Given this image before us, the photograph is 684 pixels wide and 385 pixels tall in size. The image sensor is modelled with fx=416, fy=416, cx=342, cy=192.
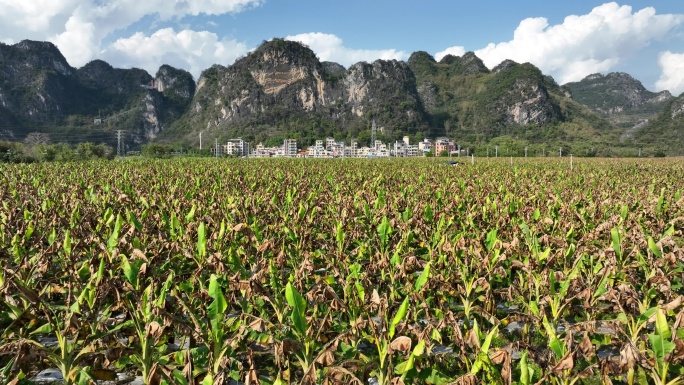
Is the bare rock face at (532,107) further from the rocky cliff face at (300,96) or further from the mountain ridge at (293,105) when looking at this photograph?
the rocky cliff face at (300,96)

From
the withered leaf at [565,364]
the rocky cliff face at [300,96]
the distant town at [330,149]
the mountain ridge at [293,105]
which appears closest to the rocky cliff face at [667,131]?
the mountain ridge at [293,105]

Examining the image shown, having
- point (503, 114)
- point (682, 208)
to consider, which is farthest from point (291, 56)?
point (682, 208)

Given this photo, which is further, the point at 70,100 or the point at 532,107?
the point at 532,107

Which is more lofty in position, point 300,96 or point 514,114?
point 300,96

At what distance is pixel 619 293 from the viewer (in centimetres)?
406

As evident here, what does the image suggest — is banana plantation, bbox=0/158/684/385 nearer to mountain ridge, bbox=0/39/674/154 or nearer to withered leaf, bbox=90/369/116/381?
withered leaf, bbox=90/369/116/381

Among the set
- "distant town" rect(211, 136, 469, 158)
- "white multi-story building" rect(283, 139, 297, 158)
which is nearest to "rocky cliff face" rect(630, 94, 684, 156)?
A: "distant town" rect(211, 136, 469, 158)

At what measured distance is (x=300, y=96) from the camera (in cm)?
16650

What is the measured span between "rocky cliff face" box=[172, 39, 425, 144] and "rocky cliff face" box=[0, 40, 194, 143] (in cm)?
1634

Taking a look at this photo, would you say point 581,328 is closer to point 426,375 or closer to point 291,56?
point 426,375

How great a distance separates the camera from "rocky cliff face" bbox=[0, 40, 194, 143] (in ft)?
454

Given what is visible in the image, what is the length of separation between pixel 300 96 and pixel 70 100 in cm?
8746

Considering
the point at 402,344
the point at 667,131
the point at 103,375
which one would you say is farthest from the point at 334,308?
the point at 667,131

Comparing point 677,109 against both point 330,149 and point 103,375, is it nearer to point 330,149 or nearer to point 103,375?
point 330,149
